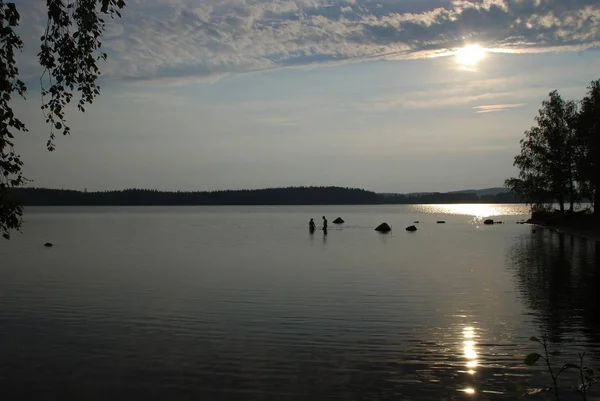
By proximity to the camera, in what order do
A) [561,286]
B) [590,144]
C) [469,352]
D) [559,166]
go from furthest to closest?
[559,166] < [590,144] < [561,286] < [469,352]

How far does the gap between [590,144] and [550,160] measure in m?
22.0

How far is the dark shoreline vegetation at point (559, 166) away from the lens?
73.9 m

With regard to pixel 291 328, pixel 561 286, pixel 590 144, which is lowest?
pixel 291 328

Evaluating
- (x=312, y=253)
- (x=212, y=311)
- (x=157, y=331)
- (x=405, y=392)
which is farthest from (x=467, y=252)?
(x=405, y=392)

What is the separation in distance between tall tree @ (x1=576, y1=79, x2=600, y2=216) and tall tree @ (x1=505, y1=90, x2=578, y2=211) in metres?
5.22

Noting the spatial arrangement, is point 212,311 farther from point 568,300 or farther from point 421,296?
point 568,300

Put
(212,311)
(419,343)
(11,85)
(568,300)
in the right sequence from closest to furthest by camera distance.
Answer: (11,85)
(419,343)
(212,311)
(568,300)

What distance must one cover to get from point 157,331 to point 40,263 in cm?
2960

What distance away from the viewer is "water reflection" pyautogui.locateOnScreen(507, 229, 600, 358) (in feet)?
66.7

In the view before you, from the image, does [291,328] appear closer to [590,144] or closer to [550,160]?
[590,144]

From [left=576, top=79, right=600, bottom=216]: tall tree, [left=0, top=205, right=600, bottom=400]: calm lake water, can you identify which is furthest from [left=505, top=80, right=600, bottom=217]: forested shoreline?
[left=0, top=205, right=600, bottom=400]: calm lake water

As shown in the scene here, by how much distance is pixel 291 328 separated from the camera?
20.9 meters

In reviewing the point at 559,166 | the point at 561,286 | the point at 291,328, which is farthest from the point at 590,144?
the point at 291,328

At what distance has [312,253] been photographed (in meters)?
53.2
